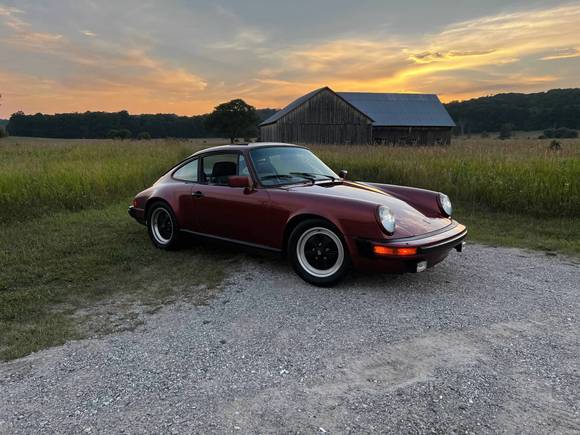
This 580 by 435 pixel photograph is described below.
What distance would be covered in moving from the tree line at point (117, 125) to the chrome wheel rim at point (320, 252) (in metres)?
56.9

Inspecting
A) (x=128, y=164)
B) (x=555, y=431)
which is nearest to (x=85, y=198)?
(x=128, y=164)

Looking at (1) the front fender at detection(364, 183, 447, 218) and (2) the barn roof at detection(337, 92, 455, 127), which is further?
(2) the barn roof at detection(337, 92, 455, 127)

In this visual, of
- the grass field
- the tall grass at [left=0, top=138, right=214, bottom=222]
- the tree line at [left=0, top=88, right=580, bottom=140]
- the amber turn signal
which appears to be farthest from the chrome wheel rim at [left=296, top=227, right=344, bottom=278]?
the tree line at [left=0, top=88, right=580, bottom=140]

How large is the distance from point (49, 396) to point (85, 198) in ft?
25.4

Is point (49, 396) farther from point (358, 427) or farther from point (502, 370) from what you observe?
point (502, 370)

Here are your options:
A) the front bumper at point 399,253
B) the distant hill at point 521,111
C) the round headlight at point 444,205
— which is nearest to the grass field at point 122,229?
the front bumper at point 399,253

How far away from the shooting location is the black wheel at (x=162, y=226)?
18.6 feet

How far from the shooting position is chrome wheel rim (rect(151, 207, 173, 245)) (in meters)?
5.86

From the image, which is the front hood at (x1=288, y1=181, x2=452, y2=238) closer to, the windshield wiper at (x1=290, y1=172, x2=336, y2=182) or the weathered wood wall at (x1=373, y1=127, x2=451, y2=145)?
the windshield wiper at (x1=290, y1=172, x2=336, y2=182)

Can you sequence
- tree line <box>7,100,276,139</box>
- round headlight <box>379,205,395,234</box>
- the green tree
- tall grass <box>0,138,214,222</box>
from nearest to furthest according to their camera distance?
round headlight <box>379,205,395,234</box> → tall grass <box>0,138,214,222</box> → tree line <box>7,100,276,139</box> → the green tree

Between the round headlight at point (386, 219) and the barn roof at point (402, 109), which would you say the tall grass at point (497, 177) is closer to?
the round headlight at point (386, 219)

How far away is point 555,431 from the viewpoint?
2.09 metres

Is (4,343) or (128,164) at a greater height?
(128,164)

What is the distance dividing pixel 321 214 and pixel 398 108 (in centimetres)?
3679
